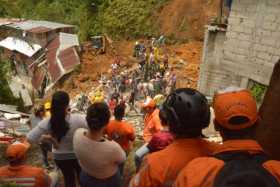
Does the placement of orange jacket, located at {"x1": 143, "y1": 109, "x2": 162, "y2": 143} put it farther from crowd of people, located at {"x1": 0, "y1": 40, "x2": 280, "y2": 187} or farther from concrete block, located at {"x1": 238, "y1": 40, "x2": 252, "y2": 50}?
concrete block, located at {"x1": 238, "y1": 40, "x2": 252, "y2": 50}

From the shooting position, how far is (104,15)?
33.1 meters

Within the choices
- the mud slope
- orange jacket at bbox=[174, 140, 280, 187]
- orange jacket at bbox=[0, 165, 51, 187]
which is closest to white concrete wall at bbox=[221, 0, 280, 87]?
orange jacket at bbox=[0, 165, 51, 187]

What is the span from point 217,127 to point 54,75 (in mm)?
25478

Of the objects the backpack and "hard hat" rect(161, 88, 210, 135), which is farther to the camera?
"hard hat" rect(161, 88, 210, 135)

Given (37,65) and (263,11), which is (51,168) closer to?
(263,11)

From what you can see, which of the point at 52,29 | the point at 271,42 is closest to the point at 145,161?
the point at 271,42

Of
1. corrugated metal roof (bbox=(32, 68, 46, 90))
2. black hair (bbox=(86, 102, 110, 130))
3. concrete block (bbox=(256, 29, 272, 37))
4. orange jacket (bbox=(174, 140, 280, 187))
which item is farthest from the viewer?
corrugated metal roof (bbox=(32, 68, 46, 90))

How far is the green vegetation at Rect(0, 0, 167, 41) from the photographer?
31.7 metres

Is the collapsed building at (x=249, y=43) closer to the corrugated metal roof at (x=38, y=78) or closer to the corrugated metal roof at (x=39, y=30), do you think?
the corrugated metal roof at (x=38, y=78)

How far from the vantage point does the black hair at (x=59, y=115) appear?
14.2 ft

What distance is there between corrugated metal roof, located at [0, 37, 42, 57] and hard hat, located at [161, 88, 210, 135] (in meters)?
26.8

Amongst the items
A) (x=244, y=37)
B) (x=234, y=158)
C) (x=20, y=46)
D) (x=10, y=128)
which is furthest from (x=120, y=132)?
(x=20, y=46)

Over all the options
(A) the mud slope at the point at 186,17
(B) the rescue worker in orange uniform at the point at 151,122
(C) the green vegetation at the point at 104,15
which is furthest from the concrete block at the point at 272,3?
(C) the green vegetation at the point at 104,15

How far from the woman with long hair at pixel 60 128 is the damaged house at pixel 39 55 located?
22565 millimetres
